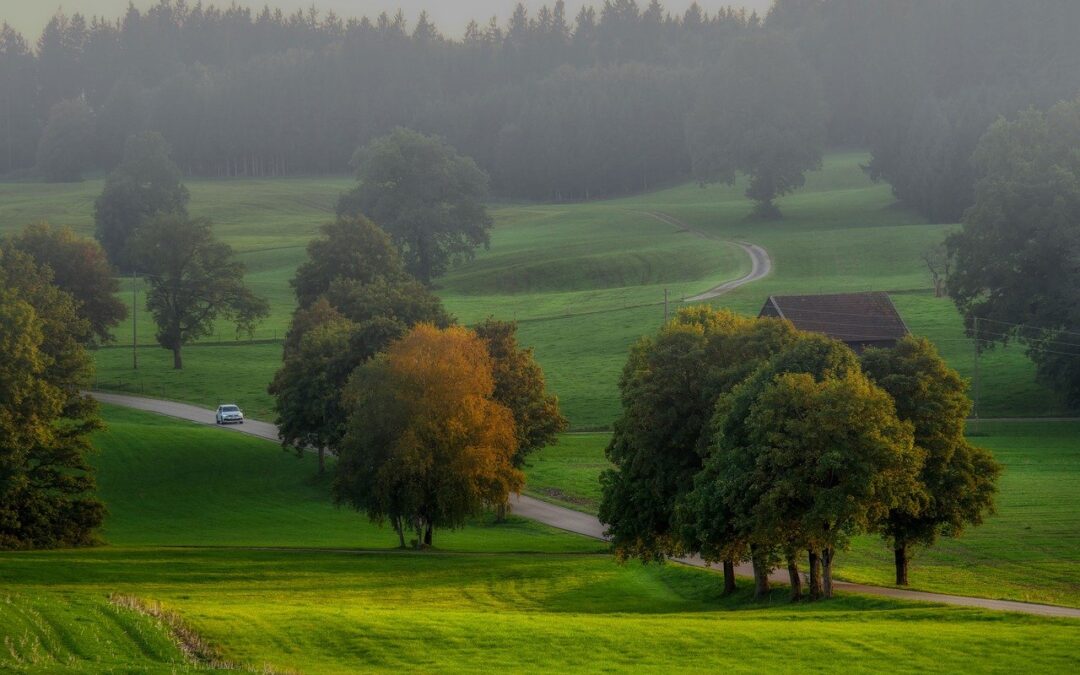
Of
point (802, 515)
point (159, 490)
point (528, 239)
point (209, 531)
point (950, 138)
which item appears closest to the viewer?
point (802, 515)

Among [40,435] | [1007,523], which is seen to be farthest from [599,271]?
[40,435]

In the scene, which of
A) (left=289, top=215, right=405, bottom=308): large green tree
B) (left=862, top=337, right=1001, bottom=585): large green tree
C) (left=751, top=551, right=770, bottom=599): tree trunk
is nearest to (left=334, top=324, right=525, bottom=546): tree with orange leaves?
(left=751, top=551, right=770, bottom=599): tree trunk

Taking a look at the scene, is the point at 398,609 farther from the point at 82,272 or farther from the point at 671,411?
the point at 82,272

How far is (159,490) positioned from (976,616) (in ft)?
147

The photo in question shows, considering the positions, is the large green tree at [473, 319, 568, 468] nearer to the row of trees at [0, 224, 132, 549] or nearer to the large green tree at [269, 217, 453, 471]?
the large green tree at [269, 217, 453, 471]

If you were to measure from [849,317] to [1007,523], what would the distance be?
30322mm

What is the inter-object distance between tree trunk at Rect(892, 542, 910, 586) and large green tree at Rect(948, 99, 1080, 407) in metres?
35.1

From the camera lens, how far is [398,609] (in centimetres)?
3653

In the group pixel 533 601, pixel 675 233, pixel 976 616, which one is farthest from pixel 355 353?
pixel 675 233

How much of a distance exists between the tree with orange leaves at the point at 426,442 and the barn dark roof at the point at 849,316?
3068cm

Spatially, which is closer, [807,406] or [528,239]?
[807,406]

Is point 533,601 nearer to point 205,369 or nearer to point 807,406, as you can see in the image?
point 807,406

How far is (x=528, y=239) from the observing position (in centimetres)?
15188

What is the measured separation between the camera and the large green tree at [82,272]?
9994 centimetres
